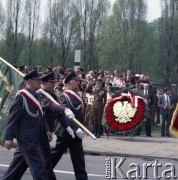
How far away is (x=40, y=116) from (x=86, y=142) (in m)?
8.22

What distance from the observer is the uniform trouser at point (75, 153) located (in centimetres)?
862

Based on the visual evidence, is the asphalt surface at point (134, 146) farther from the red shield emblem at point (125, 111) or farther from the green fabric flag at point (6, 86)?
the green fabric flag at point (6, 86)

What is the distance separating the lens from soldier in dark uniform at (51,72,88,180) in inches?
340

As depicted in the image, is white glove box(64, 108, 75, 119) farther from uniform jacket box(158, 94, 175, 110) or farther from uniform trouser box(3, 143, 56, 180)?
uniform jacket box(158, 94, 175, 110)

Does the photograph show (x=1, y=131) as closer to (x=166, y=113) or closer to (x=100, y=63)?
(x=166, y=113)

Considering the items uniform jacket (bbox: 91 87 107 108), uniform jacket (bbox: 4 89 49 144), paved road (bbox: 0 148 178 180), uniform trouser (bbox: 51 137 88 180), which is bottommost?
paved road (bbox: 0 148 178 180)

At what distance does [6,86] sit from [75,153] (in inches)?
73.1

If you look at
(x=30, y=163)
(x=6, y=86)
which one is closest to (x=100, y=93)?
(x=6, y=86)

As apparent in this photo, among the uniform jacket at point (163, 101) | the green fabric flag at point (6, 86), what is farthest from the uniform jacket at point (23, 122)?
the uniform jacket at point (163, 101)

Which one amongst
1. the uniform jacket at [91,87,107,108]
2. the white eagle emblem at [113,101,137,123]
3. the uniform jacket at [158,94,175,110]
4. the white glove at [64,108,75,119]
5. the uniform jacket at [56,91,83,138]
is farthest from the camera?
the uniform jacket at [158,94,175,110]

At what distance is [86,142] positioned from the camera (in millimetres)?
15633

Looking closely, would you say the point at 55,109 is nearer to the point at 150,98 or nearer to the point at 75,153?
the point at 75,153

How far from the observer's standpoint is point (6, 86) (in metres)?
9.65

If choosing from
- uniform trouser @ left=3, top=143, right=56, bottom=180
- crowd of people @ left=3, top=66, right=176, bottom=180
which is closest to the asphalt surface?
crowd of people @ left=3, top=66, right=176, bottom=180
